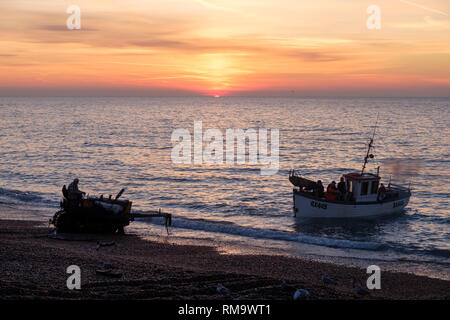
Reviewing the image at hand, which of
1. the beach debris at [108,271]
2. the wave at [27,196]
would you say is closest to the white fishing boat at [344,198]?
the beach debris at [108,271]

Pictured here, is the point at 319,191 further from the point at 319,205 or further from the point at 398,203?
the point at 398,203

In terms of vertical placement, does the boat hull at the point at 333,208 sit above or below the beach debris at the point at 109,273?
below

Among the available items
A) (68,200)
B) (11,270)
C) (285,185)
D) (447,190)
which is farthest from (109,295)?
(447,190)

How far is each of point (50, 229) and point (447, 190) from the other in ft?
93.7

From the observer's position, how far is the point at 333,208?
2592cm

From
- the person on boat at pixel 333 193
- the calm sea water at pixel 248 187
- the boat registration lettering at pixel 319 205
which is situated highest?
the person on boat at pixel 333 193

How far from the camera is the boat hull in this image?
85.0ft

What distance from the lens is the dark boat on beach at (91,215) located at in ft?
67.5

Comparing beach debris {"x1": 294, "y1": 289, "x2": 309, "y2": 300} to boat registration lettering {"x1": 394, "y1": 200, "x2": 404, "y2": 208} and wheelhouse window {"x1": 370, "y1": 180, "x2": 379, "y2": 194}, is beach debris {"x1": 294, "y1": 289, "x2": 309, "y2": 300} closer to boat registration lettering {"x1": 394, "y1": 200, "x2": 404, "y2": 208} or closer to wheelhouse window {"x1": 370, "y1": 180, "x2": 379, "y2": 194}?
wheelhouse window {"x1": 370, "y1": 180, "x2": 379, "y2": 194}

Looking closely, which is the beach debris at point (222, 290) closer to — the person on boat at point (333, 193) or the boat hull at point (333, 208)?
the boat hull at point (333, 208)

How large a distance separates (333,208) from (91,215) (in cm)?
1323

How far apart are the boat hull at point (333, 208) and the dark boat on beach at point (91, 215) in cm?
1020
